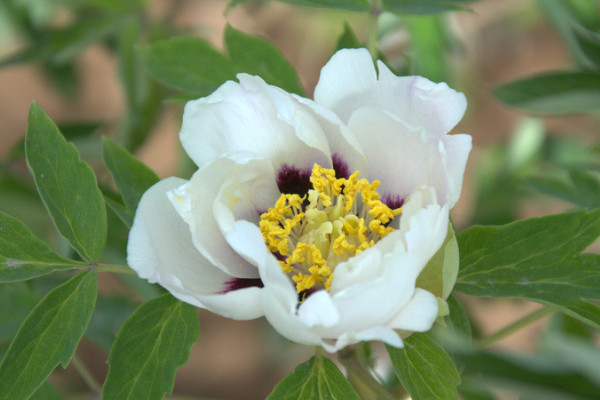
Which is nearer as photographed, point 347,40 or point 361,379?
point 361,379

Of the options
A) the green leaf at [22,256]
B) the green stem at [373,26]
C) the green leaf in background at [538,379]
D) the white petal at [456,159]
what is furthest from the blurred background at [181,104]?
the green leaf in background at [538,379]

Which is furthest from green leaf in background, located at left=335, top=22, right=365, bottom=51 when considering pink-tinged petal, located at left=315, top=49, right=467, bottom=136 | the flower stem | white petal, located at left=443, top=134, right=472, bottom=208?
the flower stem

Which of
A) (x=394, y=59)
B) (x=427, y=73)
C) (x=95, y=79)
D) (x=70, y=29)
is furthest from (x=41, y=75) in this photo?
(x=427, y=73)

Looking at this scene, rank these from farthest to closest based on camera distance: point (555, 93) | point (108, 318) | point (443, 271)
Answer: point (108, 318) < point (555, 93) < point (443, 271)

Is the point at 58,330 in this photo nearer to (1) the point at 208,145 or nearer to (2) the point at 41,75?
(1) the point at 208,145

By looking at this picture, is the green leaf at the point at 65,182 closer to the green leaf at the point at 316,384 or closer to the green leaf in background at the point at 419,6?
the green leaf at the point at 316,384

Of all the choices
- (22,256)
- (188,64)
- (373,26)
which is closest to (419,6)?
(373,26)

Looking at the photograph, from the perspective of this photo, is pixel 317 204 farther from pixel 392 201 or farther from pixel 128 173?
pixel 128 173
